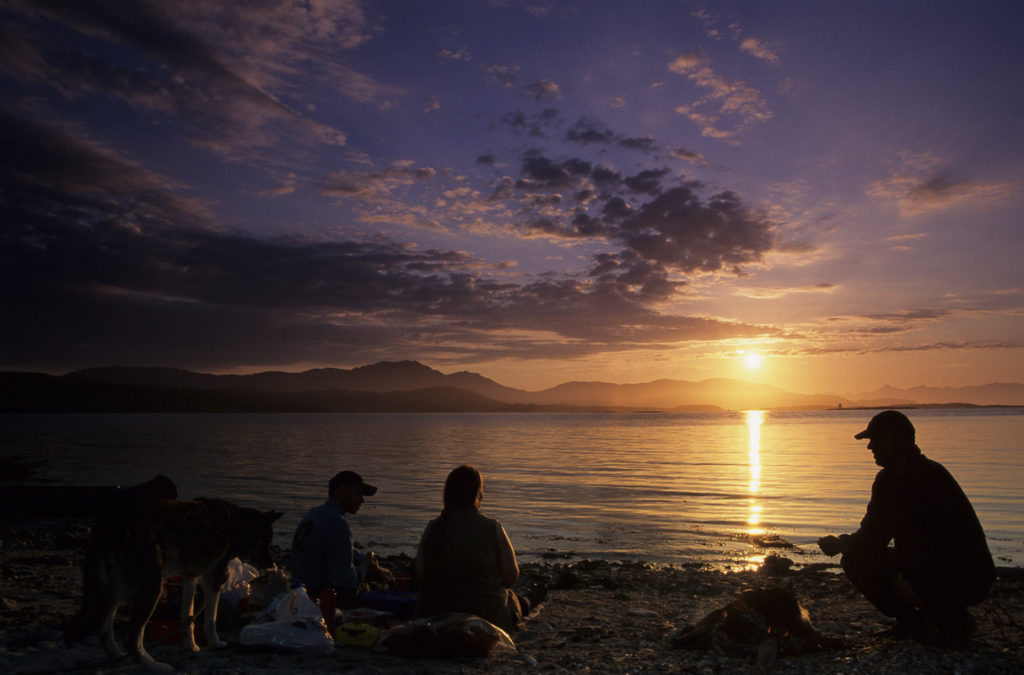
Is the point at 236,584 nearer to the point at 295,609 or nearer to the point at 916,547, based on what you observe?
the point at 295,609

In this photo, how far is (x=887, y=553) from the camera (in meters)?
6.77

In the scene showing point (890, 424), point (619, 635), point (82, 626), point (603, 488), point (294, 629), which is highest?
point (890, 424)

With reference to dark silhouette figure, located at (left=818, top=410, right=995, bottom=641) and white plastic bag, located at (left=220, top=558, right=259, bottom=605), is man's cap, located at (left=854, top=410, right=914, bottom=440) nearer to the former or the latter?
dark silhouette figure, located at (left=818, top=410, right=995, bottom=641)

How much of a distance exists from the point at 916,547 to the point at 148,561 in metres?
7.41

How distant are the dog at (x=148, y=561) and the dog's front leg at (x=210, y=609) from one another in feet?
0.05

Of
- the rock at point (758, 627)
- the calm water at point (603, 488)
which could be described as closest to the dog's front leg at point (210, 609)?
the rock at point (758, 627)

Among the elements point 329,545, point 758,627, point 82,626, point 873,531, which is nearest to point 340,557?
point 329,545

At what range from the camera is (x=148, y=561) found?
576cm

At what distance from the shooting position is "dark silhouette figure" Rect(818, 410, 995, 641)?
20.9 feet

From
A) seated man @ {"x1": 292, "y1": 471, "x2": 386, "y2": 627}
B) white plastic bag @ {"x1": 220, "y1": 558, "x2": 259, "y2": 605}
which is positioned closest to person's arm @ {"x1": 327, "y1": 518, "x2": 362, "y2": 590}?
seated man @ {"x1": 292, "y1": 471, "x2": 386, "y2": 627}

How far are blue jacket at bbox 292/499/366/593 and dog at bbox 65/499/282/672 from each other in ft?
4.38

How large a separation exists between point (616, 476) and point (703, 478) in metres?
4.16

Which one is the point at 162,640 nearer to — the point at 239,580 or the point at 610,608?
the point at 239,580

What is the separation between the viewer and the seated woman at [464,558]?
682cm
